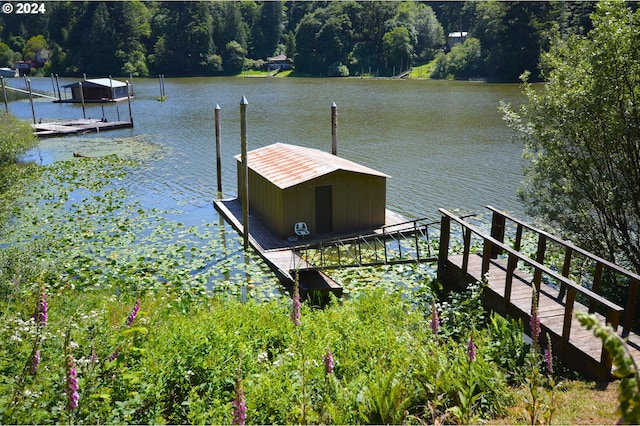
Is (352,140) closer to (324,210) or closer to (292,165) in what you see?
(292,165)

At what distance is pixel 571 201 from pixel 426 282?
354 cm

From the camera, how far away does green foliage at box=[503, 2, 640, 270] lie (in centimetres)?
1047

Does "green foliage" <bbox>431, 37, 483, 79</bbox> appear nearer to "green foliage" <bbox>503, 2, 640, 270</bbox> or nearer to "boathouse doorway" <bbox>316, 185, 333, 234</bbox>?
"boathouse doorway" <bbox>316, 185, 333, 234</bbox>

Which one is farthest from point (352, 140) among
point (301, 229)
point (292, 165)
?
point (301, 229)

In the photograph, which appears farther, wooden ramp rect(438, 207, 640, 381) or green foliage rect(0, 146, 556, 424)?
wooden ramp rect(438, 207, 640, 381)

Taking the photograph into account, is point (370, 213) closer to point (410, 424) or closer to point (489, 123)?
point (410, 424)

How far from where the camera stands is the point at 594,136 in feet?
36.4

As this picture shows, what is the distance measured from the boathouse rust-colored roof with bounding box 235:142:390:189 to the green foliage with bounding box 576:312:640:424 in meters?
14.0

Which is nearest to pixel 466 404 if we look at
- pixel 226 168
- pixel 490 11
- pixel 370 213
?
pixel 370 213

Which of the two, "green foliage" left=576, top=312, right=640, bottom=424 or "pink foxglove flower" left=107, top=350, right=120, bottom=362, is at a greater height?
"green foliage" left=576, top=312, right=640, bottom=424

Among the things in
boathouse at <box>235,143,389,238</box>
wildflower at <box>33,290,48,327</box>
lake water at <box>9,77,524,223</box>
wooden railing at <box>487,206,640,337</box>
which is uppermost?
wildflower at <box>33,290,48,327</box>

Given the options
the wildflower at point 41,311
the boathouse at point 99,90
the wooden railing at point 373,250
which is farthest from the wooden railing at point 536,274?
the boathouse at point 99,90

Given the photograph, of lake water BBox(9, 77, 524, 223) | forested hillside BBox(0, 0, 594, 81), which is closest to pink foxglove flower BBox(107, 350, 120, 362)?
lake water BBox(9, 77, 524, 223)

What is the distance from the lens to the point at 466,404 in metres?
5.70
